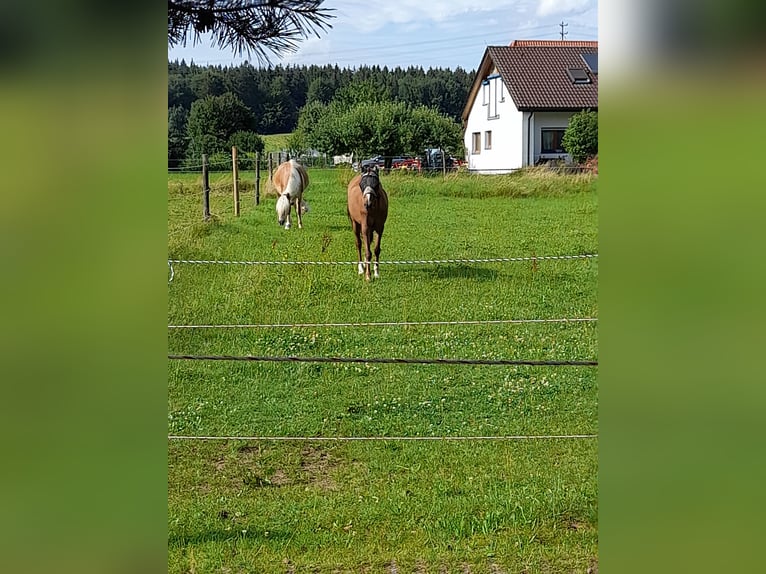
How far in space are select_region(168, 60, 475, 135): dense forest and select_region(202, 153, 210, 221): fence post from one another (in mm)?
631

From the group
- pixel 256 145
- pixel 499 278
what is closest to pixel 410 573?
pixel 256 145

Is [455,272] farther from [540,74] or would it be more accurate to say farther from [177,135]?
[177,135]

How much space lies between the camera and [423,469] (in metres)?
2.89

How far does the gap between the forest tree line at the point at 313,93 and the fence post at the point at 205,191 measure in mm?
145

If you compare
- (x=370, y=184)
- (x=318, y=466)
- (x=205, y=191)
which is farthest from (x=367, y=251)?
(x=318, y=466)

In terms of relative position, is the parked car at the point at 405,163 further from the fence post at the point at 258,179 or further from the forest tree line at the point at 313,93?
the fence post at the point at 258,179

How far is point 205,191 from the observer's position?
568 centimetres

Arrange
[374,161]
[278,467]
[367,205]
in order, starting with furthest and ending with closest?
[367,205] → [374,161] → [278,467]

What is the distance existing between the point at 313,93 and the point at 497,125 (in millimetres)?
1105

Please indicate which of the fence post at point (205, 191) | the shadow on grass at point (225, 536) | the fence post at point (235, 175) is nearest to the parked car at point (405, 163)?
the fence post at point (235, 175)

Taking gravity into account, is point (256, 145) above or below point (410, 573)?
above
